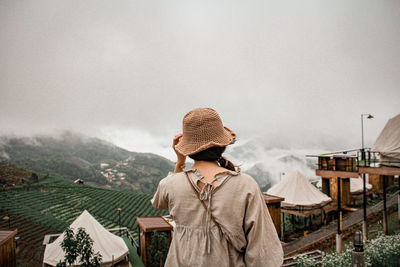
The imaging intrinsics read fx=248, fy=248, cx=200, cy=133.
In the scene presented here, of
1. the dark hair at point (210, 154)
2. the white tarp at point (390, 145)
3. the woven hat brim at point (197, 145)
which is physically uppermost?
the woven hat brim at point (197, 145)

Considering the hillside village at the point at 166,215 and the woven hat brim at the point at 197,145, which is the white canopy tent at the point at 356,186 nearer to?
the hillside village at the point at 166,215

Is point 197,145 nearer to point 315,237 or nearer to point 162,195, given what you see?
point 162,195

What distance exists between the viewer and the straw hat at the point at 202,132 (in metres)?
1.07

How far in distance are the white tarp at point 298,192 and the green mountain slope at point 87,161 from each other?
9.53m

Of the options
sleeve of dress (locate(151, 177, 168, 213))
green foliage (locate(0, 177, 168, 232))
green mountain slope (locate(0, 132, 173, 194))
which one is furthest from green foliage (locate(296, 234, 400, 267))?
green mountain slope (locate(0, 132, 173, 194))

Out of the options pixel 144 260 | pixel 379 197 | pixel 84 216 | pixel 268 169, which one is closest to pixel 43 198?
pixel 84 216

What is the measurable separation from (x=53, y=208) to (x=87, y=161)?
9437 mm

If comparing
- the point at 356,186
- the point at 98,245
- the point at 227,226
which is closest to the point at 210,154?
the point at 227,226

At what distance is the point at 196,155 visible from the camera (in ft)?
3.59

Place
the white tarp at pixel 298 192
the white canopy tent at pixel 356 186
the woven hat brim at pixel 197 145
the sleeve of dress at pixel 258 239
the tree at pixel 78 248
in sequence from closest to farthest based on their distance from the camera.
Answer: the sleeve of dress at pixel 258 239 → the woven hat brim at pixel 197 145 → the tree at pixel 78 248 → the white tarp at pixel 298 192 → the white canopy tent at pixel 356 186

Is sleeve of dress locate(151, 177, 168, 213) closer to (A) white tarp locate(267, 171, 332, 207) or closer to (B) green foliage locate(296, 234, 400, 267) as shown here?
(B) green foliage locate(296, 234, 400, 267)

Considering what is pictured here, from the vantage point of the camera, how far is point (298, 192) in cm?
858

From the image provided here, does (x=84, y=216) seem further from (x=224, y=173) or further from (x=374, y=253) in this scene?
(x=374, y=253)

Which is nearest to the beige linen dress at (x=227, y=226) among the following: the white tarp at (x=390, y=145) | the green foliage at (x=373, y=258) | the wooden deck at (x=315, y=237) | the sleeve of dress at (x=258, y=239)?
the sleeve of dress at (x=258, y=239)
